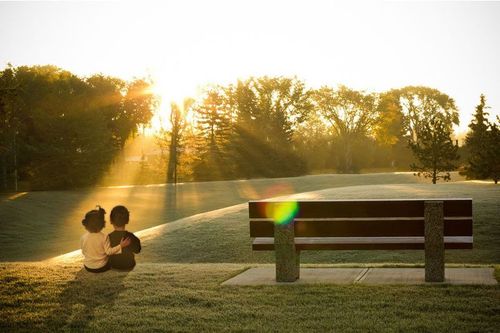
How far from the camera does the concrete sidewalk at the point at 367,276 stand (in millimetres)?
7660

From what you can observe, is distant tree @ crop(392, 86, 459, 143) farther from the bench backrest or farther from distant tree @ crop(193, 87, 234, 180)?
the bench backrest

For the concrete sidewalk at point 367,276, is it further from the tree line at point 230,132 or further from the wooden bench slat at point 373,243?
the tree line at point 230,132

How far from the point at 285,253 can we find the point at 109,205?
31725 millimetres

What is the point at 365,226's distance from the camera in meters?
8.09

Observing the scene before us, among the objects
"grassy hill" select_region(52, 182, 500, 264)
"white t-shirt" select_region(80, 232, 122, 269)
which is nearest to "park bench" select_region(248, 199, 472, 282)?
"white t-shirt" select_region(80, 232, 122, 269)

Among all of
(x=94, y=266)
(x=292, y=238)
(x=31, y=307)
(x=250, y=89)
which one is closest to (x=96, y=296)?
(x=31, y=307)

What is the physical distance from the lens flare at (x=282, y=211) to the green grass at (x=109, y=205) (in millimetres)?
13639

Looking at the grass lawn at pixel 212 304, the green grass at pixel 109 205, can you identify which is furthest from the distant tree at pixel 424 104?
the grass lawn at pixel 212 304

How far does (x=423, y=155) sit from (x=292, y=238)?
30.3m

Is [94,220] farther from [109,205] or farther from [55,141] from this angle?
[55,141]

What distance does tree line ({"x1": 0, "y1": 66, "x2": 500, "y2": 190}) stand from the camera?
48062 millimetres

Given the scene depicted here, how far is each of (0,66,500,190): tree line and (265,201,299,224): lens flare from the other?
28.9 meters

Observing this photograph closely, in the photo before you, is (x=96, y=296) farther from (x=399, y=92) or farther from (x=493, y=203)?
(x=399, y=92)

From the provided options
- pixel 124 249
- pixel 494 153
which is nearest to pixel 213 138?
pixel 494 153
